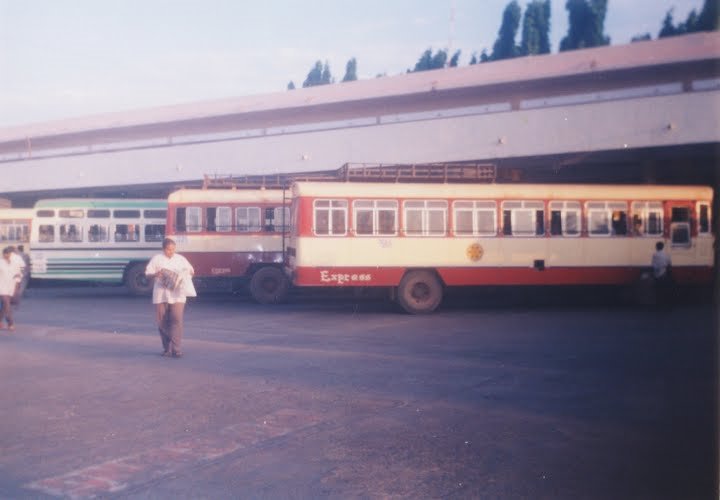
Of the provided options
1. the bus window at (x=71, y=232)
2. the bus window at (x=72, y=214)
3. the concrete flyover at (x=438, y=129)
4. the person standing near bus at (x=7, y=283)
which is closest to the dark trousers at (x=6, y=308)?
the person standing near bus at (x=7, y=283)

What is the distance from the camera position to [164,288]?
9898mm

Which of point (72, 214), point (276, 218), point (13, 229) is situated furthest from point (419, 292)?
point (13, 229)

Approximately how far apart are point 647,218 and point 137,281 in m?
15.4

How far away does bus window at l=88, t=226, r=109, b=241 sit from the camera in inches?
838

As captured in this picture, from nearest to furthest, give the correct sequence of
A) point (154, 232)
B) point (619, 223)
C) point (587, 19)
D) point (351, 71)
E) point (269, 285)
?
point (587, 19) → point (619, 223) → point (269, 285) → point (154, 232) → point (351, 71)

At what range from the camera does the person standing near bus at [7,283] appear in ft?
43.3

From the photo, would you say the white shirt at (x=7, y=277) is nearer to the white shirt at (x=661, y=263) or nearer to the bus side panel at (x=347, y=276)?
the bus side panel at (x=347, y=276)

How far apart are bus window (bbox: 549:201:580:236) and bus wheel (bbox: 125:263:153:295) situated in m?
12.7

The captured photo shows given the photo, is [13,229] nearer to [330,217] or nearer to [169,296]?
[330,217]

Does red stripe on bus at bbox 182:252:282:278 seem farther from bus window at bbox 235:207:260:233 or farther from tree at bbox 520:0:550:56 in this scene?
tree at bbox 520:0:550:56

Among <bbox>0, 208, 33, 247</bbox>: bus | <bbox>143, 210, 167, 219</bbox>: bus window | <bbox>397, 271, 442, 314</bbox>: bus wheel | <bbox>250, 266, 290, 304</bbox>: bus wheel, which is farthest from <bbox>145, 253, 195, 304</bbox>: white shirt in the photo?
<bbox>0, 208, 33, 247</bbox>: bus

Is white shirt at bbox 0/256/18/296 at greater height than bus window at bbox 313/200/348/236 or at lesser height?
lesser

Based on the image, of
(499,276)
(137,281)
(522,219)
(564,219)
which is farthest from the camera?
(137,281)

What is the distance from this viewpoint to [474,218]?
635 inches
